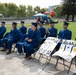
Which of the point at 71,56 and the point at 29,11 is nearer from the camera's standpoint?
the point at 71,56

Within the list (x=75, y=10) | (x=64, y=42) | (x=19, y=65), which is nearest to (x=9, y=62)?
(x=19, y=65)

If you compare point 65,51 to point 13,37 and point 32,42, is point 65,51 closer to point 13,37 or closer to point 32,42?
point 32,42

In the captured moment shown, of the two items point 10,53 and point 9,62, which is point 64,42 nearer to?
point 9,62

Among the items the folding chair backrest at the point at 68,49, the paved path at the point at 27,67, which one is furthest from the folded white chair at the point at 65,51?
the paved path at the point at 27,67

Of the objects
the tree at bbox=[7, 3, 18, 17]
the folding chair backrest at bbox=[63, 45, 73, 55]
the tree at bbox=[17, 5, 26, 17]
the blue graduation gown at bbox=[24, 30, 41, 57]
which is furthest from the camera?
the tree at bbox=[17, 5, 26, 17]

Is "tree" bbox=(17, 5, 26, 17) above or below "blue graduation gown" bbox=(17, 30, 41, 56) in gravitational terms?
below

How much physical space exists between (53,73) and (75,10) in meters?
A: 58.3

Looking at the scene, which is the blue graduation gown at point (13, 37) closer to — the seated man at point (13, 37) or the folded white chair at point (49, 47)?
the seated man at point (13, 37)

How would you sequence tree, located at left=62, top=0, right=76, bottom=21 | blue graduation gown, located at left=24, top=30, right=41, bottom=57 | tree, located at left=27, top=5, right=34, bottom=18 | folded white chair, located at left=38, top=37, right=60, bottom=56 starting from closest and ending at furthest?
1. folded white chair, located at left=38, top=37, right=60, bottom=56
2. blue graduation gown, located at left=24, top=30, right=41, bottom=57
3. tree, located at left=62, top=0, right=76, bottom=21
4. tree, located at left=27, top=5, right=34, bottom=18

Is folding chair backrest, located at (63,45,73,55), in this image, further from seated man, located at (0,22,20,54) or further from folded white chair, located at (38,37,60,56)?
seated man, located at (0,22,20,54)

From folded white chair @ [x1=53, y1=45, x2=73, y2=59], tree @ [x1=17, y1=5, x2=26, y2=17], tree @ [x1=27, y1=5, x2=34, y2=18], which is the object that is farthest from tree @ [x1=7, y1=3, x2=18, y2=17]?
folded white chair @ [x1=53, y1=45, x2=73, y2=59]

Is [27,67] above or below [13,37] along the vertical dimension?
below

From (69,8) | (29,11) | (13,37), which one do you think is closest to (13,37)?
(13,37)

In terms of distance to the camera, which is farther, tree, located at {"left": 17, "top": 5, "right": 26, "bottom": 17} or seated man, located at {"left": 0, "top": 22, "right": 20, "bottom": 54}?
tree, located at {"left": 17, "top": 5, "right": 26, "bottom": 17}
